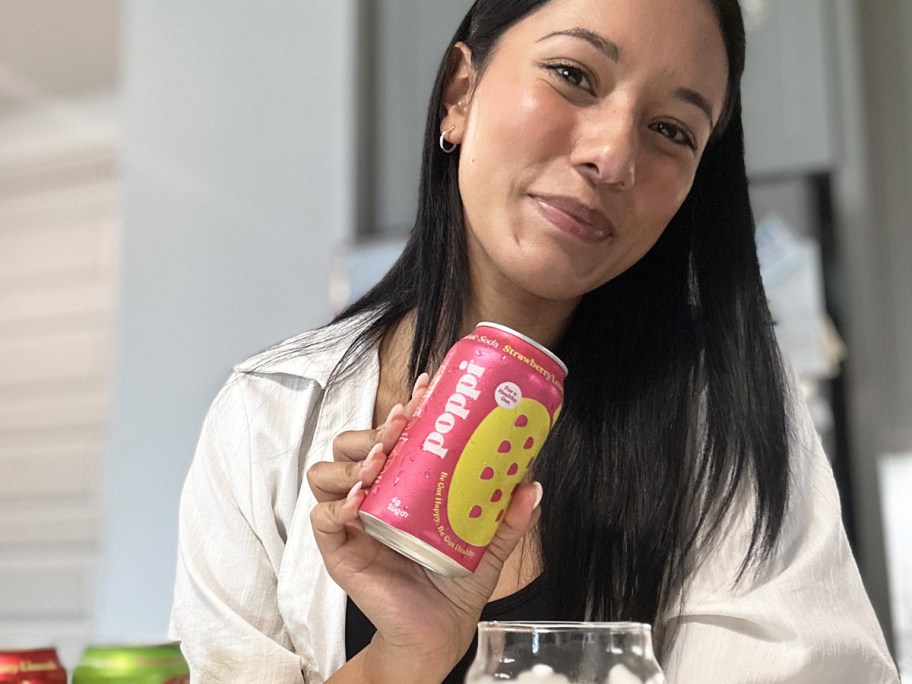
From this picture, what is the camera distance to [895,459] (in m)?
2.09

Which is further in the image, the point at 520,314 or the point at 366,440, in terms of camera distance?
the point at 520,314

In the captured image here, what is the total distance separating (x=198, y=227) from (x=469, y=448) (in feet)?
5.43

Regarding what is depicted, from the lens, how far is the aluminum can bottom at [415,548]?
0.52 metres

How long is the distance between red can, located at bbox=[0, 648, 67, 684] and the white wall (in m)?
1.40

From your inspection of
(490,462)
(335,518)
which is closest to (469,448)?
(490,462)

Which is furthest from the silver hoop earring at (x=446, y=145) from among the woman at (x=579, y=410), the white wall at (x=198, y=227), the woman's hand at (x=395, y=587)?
the white wall at (x=198, y=227)

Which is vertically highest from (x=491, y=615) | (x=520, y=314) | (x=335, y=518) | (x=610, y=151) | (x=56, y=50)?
(x=56, y=50)

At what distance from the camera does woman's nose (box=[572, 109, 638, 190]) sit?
2.36 feet

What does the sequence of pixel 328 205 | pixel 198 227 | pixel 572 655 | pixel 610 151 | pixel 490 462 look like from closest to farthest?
1. pixel 572 655
2. pixel 490 462
3. pixel 610 151
4. pixel 198 227
5. pixel 328 205

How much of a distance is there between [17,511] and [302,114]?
5.10 feet

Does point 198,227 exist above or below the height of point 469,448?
above

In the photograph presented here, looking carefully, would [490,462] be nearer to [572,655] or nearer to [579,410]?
[572,655]

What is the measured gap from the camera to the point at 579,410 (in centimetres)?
87

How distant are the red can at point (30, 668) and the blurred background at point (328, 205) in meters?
1.19
